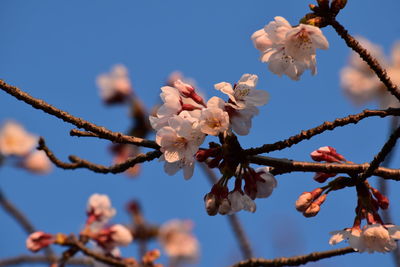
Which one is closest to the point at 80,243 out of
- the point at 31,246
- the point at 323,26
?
the point at 31,246

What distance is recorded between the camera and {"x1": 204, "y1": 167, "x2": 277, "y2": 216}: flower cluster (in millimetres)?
2000

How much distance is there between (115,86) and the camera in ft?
23.1

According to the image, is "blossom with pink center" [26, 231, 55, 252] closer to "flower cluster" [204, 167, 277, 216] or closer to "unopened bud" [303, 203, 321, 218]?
"flower cluster" [204, 167, 277, 216]

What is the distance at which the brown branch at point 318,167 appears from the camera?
6.28 feet

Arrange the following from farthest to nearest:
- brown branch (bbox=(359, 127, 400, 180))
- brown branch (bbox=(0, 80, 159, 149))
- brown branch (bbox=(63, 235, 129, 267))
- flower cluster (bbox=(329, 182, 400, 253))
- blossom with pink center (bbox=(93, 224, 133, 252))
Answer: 1. blossom with pink center (bbox=(93, 224, 133, 252))
2. brown branch (bbox=(63, 235, 129, 267))
3. flower cluster (bbox=(329, 182, 400, 253))
4. brown branch (bbox=(0, 80, 159, 149))
5. brown branch (bbox=(359, 127, 400, 180))

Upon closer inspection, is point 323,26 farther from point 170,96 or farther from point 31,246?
point 31,246

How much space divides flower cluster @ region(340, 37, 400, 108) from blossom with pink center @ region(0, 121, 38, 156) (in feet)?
12.8

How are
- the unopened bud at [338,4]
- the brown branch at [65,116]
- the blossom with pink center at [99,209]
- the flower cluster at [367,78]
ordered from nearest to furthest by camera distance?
the unopened bud at [338,4] → the brown branch at [65,116] → the blossom with pink center at [99,209] → the flower cluster at [367,78]

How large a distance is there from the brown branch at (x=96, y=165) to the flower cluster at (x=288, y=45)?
539 millimetres

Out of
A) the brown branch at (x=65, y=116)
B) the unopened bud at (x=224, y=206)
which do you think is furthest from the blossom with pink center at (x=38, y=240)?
the unopened bud at (x=224, y=206)

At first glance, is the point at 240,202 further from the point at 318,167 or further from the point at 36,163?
the point at 36,163

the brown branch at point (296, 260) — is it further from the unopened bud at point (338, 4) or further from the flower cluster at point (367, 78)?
the flower cluster at point (367, 78)

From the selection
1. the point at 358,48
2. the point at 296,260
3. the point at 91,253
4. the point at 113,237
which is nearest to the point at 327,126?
the point at 358,48

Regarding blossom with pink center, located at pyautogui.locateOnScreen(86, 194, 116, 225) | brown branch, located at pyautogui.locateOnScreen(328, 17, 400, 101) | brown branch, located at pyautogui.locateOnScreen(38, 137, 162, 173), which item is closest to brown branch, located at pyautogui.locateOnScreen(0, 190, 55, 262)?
blossom with pink center, located at pyautogui.locateOnScreen(86, 194, 116, 225)
